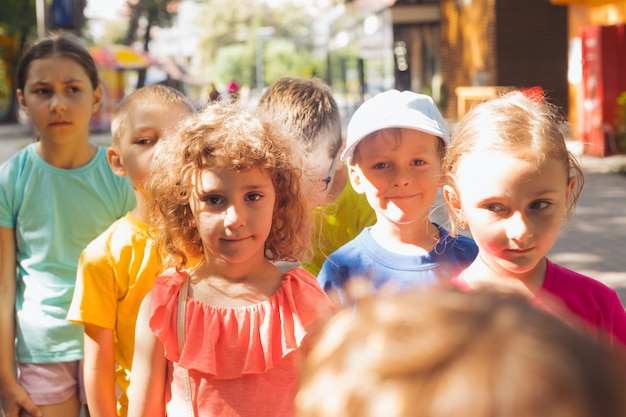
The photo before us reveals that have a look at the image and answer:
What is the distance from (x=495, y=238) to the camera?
2.26m

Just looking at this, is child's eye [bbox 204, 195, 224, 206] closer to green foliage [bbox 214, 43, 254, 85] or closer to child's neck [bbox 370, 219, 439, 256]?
child's neck [bbox 370, 219, 439, 256]

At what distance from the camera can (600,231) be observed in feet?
36.1

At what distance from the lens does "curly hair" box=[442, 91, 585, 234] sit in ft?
7.47

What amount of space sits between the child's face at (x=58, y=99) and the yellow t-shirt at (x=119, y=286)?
86cm

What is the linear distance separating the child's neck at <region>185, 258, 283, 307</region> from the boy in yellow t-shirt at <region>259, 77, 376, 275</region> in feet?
2.03

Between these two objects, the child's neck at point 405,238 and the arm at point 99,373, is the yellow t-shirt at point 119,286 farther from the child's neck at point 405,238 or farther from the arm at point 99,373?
the child's neck at point 405,238

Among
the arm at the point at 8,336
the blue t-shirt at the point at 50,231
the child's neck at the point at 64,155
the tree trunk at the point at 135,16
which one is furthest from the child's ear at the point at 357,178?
the tree trunk at the point at 135,16

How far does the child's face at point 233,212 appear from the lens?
237cm

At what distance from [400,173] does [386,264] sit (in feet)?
0.88

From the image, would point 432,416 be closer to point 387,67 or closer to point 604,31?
point 604,31

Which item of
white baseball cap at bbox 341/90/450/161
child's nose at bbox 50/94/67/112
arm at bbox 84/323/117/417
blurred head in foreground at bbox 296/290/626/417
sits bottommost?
arm at bbox 84/323/117/417

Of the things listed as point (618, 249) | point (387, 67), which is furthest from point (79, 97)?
point (387, 67)

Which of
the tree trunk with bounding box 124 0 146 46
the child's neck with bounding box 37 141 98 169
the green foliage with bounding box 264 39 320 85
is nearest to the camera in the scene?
the child's neck with bounding box 37 141 98 169

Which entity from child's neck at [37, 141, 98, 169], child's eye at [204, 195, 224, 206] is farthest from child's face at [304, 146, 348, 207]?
child's neck at [37, 141, 98, 169]
